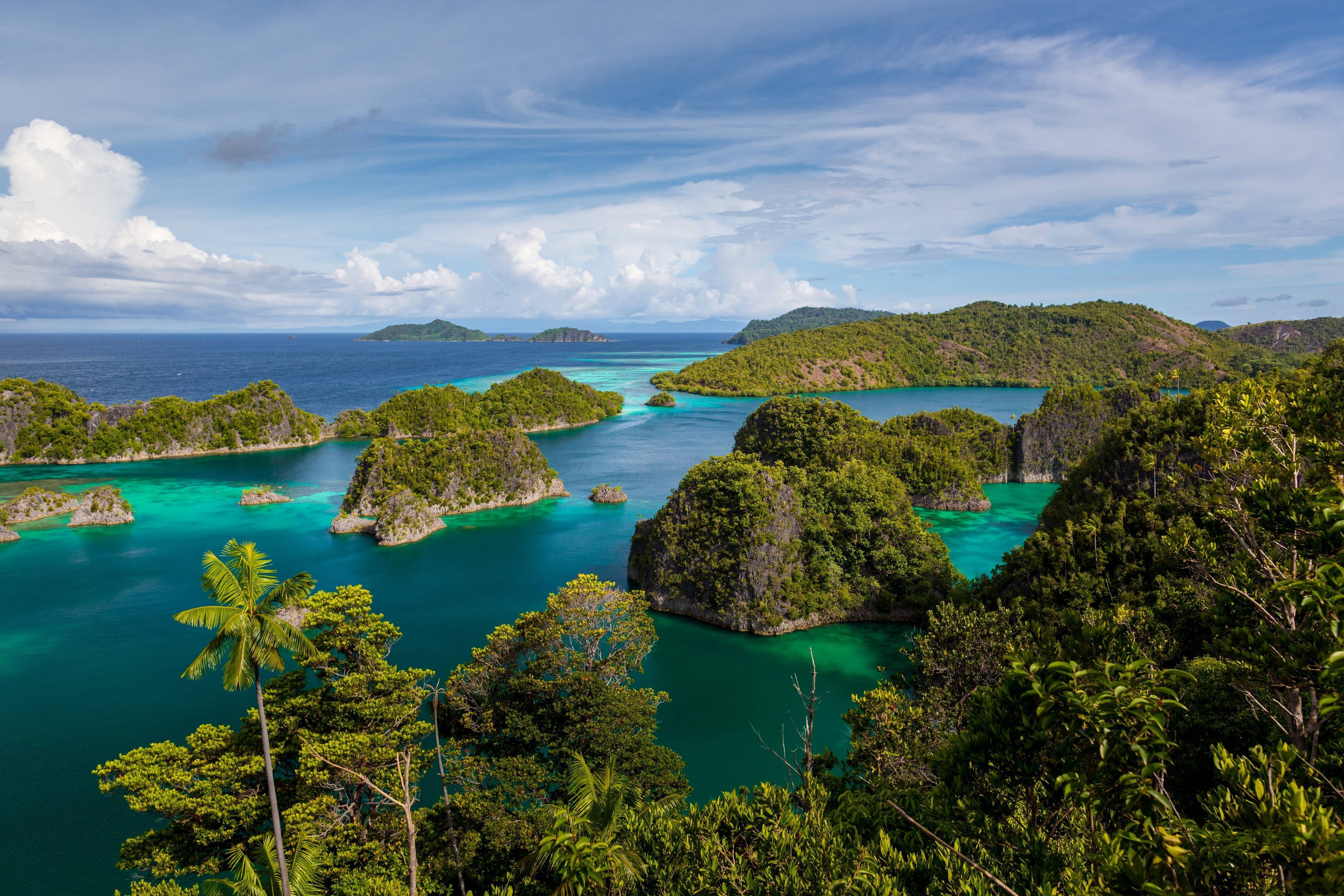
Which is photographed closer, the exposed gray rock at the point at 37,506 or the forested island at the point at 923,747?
the forested island at the point at 923,747

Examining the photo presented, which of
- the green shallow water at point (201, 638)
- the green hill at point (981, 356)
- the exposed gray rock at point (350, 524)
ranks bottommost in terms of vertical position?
the green shallow water at point (201, 638)

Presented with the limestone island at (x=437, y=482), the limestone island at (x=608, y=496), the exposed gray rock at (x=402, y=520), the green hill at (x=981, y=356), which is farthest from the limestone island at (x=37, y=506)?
the green hill at (x=981, y=356)

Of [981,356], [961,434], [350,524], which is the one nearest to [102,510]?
[350,524]

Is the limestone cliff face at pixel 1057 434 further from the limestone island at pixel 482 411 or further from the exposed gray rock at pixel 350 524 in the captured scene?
the limestone island at pixel 482 411

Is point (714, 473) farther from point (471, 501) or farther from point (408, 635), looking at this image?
point (471, 501)

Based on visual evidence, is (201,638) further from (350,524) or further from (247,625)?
(247,625)

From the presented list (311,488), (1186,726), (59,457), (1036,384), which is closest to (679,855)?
(1186,726)
